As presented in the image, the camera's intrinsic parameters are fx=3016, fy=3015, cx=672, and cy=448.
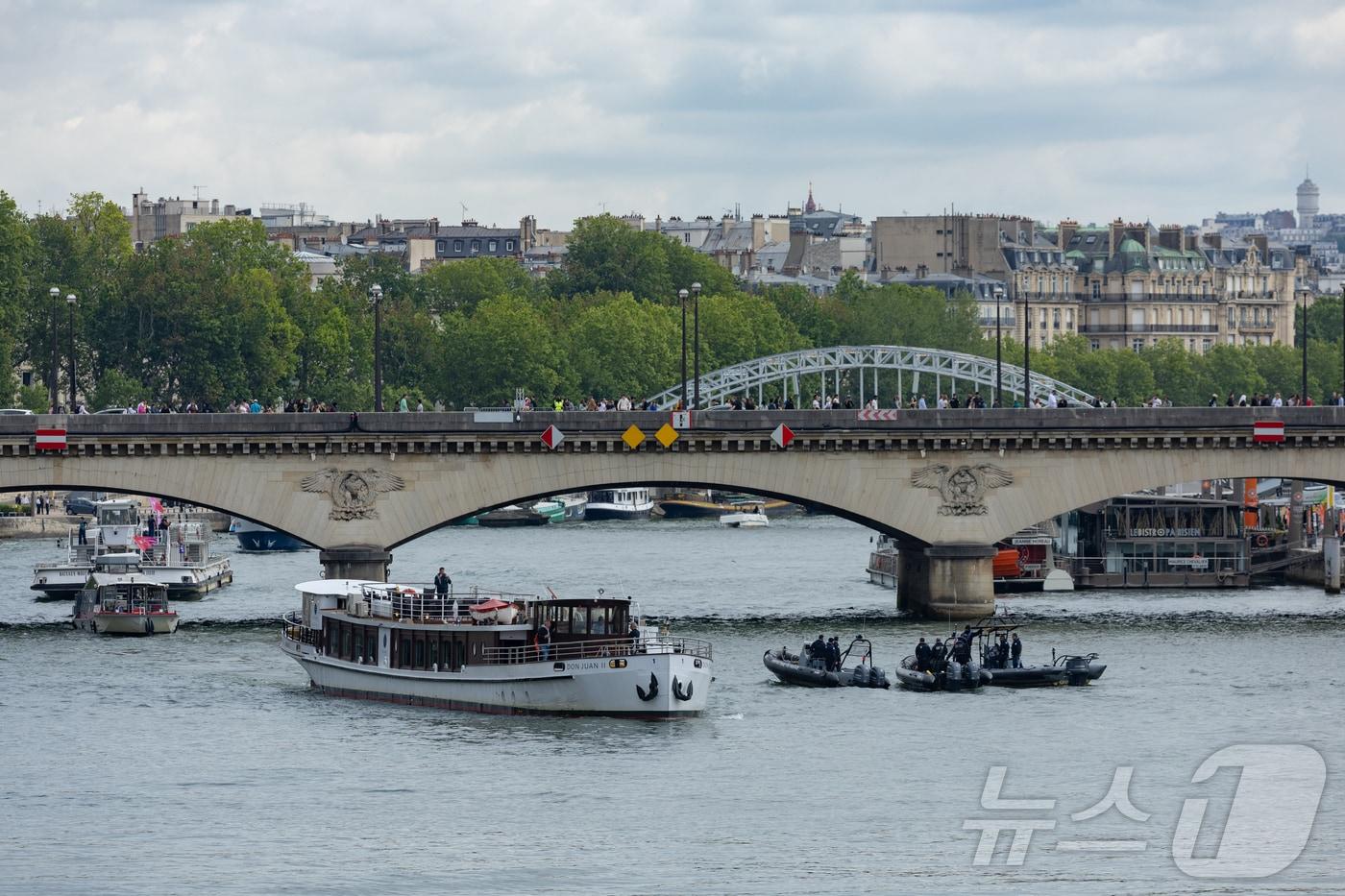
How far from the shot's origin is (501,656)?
220 feet

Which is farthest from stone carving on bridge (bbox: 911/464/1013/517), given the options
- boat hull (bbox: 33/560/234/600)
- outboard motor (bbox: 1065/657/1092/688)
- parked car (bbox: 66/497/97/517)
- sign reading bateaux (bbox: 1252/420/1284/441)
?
parked car (bbox: 66/497/97/517)

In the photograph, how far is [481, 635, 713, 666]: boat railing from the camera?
65.5 m

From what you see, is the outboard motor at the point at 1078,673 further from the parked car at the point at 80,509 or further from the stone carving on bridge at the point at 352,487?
the parked car at the point at 80,509

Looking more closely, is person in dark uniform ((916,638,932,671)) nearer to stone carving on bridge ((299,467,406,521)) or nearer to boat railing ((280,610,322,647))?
boat railing ((280,610,322,647))

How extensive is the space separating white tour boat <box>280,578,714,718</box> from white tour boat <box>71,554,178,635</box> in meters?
10.7

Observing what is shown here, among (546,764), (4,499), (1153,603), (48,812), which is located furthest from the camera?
(4,499)

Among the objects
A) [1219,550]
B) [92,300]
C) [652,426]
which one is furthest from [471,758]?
[92,300]

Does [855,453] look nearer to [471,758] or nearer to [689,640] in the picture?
[689,640]

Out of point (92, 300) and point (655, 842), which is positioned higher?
point (92, 300)

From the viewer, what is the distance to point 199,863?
5100cm

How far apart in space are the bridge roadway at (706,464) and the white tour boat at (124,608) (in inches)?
116

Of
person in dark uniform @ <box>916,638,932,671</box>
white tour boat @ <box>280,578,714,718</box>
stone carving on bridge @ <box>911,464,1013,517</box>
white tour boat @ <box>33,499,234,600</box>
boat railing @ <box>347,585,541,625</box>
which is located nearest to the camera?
white tour boat @ <box>280,578,714,718</box>

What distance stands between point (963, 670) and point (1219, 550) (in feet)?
102

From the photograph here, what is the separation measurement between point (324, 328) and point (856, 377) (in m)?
35.7
